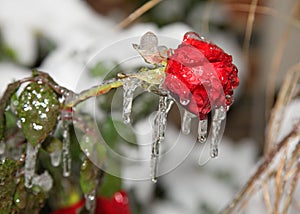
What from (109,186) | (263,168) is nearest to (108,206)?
(109,186)

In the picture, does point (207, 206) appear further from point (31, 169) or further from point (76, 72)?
point (31, 169)

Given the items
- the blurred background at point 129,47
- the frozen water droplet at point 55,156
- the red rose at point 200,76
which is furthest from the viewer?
the blurred background at point 129,47

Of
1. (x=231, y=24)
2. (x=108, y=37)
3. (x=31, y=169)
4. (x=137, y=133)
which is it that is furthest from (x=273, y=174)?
(x=231, y=24)

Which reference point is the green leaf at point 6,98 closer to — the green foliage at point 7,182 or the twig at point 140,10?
the green foliage at point 7,182

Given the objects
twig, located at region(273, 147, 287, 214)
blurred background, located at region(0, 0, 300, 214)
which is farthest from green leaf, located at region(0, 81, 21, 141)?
twig, located at region(273, 147, 287, 214)

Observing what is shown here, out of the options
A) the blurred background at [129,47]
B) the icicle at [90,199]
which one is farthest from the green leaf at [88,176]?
the blurred background at [129,47]

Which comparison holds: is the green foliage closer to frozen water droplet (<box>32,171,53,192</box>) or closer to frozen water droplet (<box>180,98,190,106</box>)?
frozen water droplet (<box>32,171,53,192</box>)
